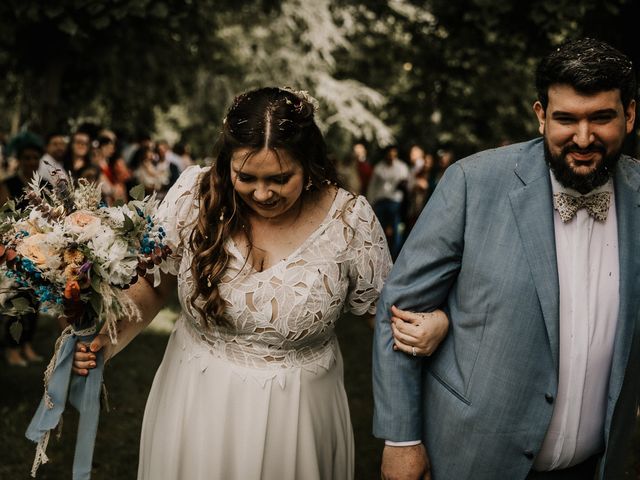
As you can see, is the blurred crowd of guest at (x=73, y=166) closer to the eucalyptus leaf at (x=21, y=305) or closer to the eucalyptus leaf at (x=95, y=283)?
the eucalyptus leaf at (x=21, y=305)

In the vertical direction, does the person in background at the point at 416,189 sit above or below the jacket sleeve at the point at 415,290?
above

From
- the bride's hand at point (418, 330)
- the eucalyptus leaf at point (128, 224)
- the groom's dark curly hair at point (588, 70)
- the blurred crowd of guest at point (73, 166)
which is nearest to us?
the groom's dark curly hair at point (588, 70)

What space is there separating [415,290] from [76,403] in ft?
4.95

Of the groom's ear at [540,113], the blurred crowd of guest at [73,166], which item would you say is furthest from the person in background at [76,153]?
the groom's ear at [540,113]

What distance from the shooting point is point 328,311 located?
310cm

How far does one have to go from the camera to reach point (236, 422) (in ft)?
10.2

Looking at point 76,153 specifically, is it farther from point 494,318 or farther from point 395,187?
point 494,318

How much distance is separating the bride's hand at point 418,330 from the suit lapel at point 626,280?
58 cm

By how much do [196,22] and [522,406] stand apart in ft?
29.6

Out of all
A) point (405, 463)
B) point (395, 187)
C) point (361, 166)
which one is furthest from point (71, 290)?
point (361, 166)

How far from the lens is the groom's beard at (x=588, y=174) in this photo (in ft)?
8.30

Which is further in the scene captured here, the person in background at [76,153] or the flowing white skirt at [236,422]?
the person in background at [76,153]

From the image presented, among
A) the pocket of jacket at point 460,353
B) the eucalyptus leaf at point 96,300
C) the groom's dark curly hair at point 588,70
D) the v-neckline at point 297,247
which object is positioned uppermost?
the groom's dark curly hair at point 588,70

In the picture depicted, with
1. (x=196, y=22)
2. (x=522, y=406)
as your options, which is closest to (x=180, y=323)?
(x=522, y=406)
